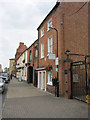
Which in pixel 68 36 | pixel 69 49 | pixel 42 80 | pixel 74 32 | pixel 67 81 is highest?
pixel 74 32

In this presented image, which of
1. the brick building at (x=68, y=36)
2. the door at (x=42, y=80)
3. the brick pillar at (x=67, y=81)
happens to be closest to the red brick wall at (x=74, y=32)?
the brick building at (x=68, y=36)

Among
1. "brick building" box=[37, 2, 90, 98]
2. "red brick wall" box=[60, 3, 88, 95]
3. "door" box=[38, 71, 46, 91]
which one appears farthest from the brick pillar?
"door" box=[38, 71, 46, 91]

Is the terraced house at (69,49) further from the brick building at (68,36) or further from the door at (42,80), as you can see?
the door at (42,80)

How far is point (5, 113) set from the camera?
6.42 metres

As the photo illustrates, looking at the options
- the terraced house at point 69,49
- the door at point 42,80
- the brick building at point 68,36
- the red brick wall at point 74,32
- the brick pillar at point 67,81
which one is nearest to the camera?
the brick pillar at point 67,81

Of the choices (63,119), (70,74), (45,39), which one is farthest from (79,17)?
(63,119)

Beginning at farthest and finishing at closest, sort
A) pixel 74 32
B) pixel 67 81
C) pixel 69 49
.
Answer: pixel 74 32
pixel 69 49
pixel 67 81

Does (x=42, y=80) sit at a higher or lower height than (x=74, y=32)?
lower

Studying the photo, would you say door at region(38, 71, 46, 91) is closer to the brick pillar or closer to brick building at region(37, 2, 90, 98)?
brick building at region(37, 2, 90, 98)

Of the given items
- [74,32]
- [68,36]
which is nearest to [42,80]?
[68,36]

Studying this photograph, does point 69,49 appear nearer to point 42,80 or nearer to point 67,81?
point 67,81

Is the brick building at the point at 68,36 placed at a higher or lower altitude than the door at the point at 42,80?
higher

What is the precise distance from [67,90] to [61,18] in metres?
6.06

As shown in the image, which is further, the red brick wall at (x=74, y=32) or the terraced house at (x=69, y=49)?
the red brick wall at (x=74, y=32)
